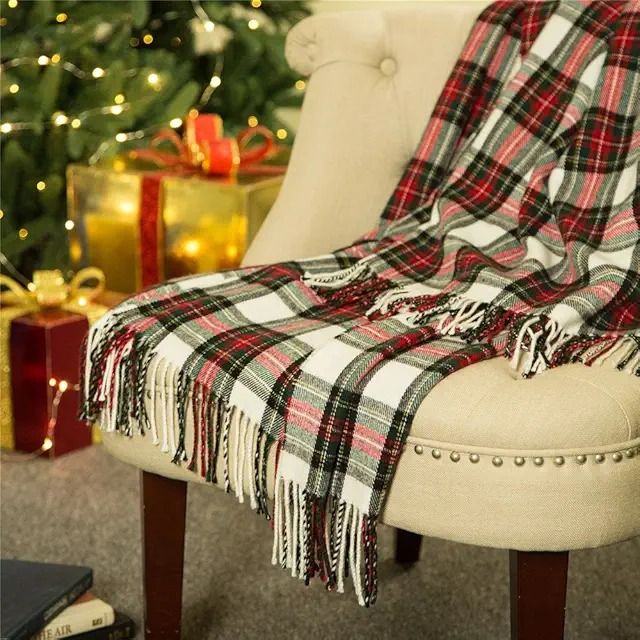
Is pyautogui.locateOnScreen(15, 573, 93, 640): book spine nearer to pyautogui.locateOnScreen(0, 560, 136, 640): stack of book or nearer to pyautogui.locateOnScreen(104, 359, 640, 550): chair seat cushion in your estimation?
pyautogui.locateOnScreen(0, 560, 136, 640): stack of book

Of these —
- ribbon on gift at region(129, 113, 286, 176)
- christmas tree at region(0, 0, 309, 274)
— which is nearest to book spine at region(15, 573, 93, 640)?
ribbon on gift at region(129, 113, 286, 176)

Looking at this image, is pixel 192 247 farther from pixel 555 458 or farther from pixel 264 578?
pixel 555 458

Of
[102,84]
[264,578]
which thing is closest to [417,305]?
[264,578]

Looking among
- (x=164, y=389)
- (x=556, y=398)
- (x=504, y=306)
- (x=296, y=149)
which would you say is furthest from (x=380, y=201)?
(x=556, y=398)

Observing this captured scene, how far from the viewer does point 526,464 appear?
990mm

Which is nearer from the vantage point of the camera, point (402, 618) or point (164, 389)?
point (164, 389)

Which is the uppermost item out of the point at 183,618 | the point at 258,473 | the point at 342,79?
the point at 342,79

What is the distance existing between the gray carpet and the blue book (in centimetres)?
15

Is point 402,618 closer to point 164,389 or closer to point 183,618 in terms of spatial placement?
point 183,618

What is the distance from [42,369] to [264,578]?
24.7 inches

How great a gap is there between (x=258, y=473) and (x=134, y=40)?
171 cm

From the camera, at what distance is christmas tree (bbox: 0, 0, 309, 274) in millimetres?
2285

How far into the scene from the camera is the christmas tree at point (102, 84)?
229 centimetres

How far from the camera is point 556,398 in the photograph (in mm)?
1002
